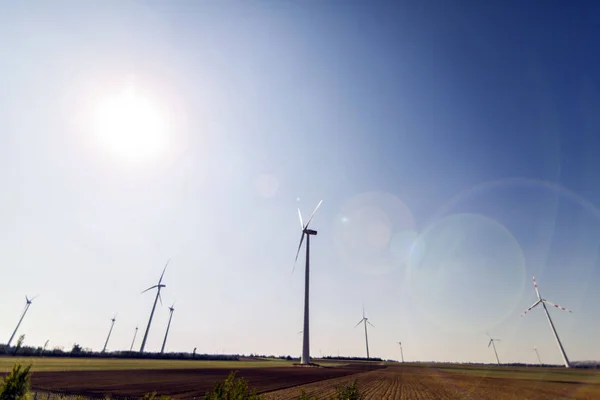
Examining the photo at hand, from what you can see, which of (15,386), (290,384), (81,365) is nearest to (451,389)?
(290,384)

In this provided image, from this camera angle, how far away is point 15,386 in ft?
49.7

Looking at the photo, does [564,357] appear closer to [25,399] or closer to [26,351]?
[25,399]

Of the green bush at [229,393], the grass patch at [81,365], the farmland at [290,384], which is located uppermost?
the grass patch at [81,365]

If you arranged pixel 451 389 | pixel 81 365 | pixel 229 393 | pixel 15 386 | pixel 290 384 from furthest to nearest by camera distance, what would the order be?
pixel 81 365, pixel 451 389, pixel 290 384, pixel 15 386, pixel 229 393

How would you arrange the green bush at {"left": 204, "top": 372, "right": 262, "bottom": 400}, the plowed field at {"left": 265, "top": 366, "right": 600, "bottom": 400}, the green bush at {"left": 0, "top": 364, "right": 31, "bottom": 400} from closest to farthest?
the green bush at {"left": 204, "top": 372, "right": 262, "bottom": 400} → the green bush at {"left": 0, "top": 364, "right": 31, "bottom": 400} → the plowed field at {"left": 265, "top": 366, "right": 600, "bottom": 400}

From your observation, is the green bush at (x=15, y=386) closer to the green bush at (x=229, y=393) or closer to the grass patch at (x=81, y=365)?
the green bush at (x=229, y=393)

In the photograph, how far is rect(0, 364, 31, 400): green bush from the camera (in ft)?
49.2

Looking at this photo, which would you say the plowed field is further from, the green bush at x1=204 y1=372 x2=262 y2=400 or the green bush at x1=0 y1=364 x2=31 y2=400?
the green bush at x1=0 y1=364 x2=31 y2=400

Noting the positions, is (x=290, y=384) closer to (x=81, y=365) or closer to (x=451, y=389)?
(x=451, y=389)

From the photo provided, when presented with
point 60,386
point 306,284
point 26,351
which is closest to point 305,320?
point 306,284

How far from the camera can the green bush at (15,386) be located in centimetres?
1500

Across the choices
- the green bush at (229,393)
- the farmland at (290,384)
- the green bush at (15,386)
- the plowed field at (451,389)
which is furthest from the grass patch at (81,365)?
the green bush at (229,393)

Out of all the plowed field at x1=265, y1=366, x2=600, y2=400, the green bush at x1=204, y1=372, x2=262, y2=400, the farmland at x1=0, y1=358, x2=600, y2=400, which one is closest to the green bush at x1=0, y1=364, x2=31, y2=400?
the green bush at x1=204, y1=372, x2=262, y2=400

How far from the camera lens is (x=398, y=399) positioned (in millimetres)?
38469
